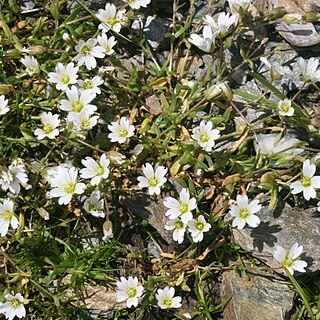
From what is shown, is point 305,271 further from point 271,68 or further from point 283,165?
point 271,68

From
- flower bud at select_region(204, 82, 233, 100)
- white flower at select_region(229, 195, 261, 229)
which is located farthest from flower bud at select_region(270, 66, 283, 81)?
white flower at select_region(229, 195, 261, 229)

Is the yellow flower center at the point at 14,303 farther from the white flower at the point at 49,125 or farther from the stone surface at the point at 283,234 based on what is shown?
the stone surface at the point at 283,234

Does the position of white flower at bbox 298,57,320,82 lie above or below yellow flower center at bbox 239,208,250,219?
above

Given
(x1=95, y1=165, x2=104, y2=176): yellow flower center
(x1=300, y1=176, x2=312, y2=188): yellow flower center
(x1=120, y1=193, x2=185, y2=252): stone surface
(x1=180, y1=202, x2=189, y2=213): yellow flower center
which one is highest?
(x1=300, y1=176, x2=312, y2=188): yellow flower center

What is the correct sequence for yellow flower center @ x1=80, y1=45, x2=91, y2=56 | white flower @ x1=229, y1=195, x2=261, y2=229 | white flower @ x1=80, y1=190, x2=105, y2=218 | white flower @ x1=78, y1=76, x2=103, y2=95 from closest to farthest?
white flower @ x1=229, y1=195, x2=261, y2=229 < white flower @ x1=80, y1=190, x2=105, y2=218 < white flower @ x1=78, y1=76, x2=103, y2=95 < yellow flower center @ x1=80, y1=45, x2=91, y2=56

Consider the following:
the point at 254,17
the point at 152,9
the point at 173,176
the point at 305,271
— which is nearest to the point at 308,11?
the point at 254,17

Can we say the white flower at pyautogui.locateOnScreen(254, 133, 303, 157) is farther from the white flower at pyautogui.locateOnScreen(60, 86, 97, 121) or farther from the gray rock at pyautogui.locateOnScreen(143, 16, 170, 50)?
the white flower at pyautogui.locateOnScreen(60, 86, 97, 121)

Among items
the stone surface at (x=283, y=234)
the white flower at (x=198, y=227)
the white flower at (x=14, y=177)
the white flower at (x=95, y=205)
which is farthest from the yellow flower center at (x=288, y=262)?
the white flower at (x=14, y=177)
